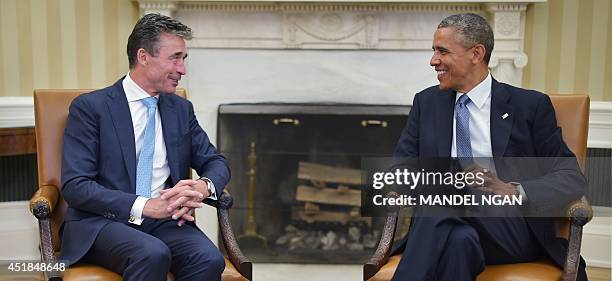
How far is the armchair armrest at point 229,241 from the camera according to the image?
8.55 ft

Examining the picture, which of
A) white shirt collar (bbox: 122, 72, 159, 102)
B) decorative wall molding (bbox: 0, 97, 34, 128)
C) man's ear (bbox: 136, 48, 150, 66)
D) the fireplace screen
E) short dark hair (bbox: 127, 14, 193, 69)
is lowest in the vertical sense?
the fireplace screen

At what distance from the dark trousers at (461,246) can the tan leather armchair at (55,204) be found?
565mm

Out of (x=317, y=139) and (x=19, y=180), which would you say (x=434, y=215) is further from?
(x=19, y=180)

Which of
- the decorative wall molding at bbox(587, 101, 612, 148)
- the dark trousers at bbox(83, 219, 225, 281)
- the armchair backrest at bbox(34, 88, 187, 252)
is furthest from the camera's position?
the decorative wall molding at bbox(587, 101, 612, 148)

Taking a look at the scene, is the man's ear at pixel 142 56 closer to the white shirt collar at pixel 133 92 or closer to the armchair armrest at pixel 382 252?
the white shirt collar at pixel 133 92

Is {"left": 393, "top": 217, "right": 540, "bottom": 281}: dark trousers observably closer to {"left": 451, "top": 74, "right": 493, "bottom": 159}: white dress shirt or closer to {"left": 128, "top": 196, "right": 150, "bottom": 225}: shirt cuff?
{"left": 451, "top": 74, "right": 493, "bottom": 159}: white dress shirt

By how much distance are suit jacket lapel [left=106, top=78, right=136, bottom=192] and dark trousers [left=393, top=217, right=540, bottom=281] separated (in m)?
0.97

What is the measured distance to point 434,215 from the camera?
101 inches

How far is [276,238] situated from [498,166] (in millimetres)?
2051

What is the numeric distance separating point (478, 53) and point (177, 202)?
1170 millimetres

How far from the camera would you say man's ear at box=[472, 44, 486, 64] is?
2723mm

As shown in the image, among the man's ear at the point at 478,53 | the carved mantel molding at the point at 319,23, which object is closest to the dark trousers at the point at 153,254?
the man's ear at the point at 478,53

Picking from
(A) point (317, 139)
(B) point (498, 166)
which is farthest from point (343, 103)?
(B) point (498, 166)

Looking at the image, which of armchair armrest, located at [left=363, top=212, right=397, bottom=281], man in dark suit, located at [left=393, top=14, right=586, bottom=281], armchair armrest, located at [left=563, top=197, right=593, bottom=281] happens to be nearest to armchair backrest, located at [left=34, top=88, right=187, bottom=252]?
armchair armrest, located at [left=363, top=212, right=397, bottom=281]
